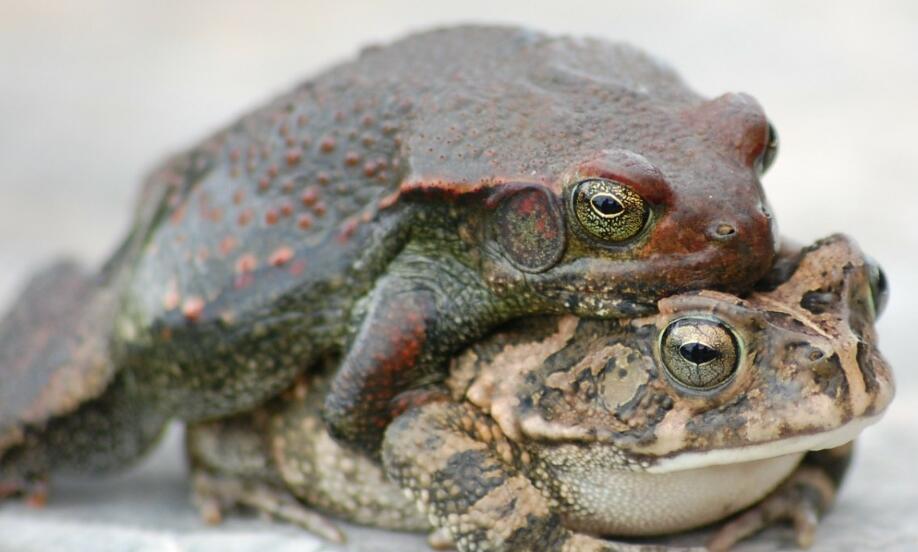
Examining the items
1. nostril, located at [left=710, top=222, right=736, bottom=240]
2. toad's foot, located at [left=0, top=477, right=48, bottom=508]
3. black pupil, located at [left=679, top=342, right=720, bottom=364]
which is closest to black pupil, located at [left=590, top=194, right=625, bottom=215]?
nostril, located at [left=710, top=222, right=736, bottom=240]

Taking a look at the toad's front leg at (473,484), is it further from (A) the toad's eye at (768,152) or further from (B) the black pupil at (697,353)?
(A) the toad's eye at (768,152)

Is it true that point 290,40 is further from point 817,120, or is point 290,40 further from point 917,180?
point 917,180

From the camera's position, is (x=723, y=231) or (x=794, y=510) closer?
(x=723, y=231)

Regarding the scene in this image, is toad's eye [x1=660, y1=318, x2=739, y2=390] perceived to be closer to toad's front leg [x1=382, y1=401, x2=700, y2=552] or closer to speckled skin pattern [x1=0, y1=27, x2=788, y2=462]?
speckled skin pattern [x1=0, y1=27, x2=788, y2=462]

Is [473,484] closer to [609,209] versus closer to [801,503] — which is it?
[609,209]

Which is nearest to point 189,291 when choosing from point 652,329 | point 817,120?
point 652,329

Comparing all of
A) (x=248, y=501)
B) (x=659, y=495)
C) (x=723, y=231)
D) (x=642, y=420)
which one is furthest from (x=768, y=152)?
(x=248, y=501)

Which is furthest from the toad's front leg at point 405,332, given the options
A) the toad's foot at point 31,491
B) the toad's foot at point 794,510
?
the toad's foot at point 31,491
